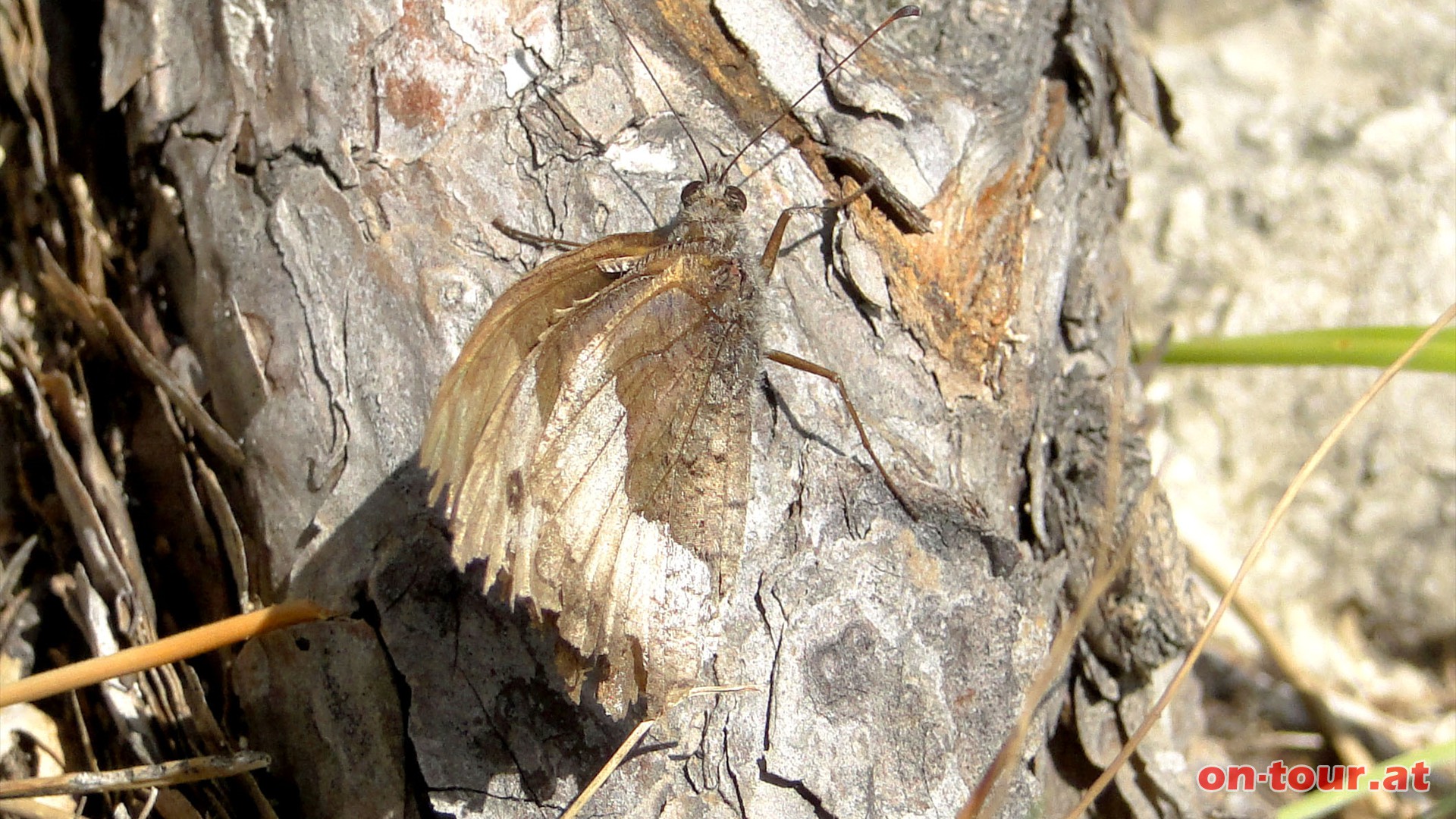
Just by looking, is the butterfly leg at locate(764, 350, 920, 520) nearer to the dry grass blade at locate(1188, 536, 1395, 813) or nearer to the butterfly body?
the butterfly body

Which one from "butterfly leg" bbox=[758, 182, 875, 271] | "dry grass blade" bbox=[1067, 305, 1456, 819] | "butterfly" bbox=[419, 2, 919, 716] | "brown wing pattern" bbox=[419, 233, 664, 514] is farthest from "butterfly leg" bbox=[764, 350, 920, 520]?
"dry grass blade" bbox=[1067, 305, 1456, 819]

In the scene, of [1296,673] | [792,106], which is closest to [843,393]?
[792,106]

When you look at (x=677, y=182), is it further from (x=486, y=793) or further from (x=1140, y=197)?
(x=1140, y=197)

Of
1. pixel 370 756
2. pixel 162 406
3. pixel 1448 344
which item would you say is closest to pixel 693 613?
pixel 370 756

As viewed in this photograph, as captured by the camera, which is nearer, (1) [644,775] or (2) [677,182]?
(1) [644,775]

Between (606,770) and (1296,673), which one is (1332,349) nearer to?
Result: (1296,673)

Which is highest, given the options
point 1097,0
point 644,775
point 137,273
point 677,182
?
point 1097,0

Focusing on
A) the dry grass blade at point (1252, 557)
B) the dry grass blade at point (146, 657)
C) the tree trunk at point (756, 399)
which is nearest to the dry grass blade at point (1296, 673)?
the tree trunk at point (756, 399)

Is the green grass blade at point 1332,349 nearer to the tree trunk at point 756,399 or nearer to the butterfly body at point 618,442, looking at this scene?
the tree trunk at point 756,399

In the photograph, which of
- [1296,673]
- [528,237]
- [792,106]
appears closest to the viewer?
[528,237]
